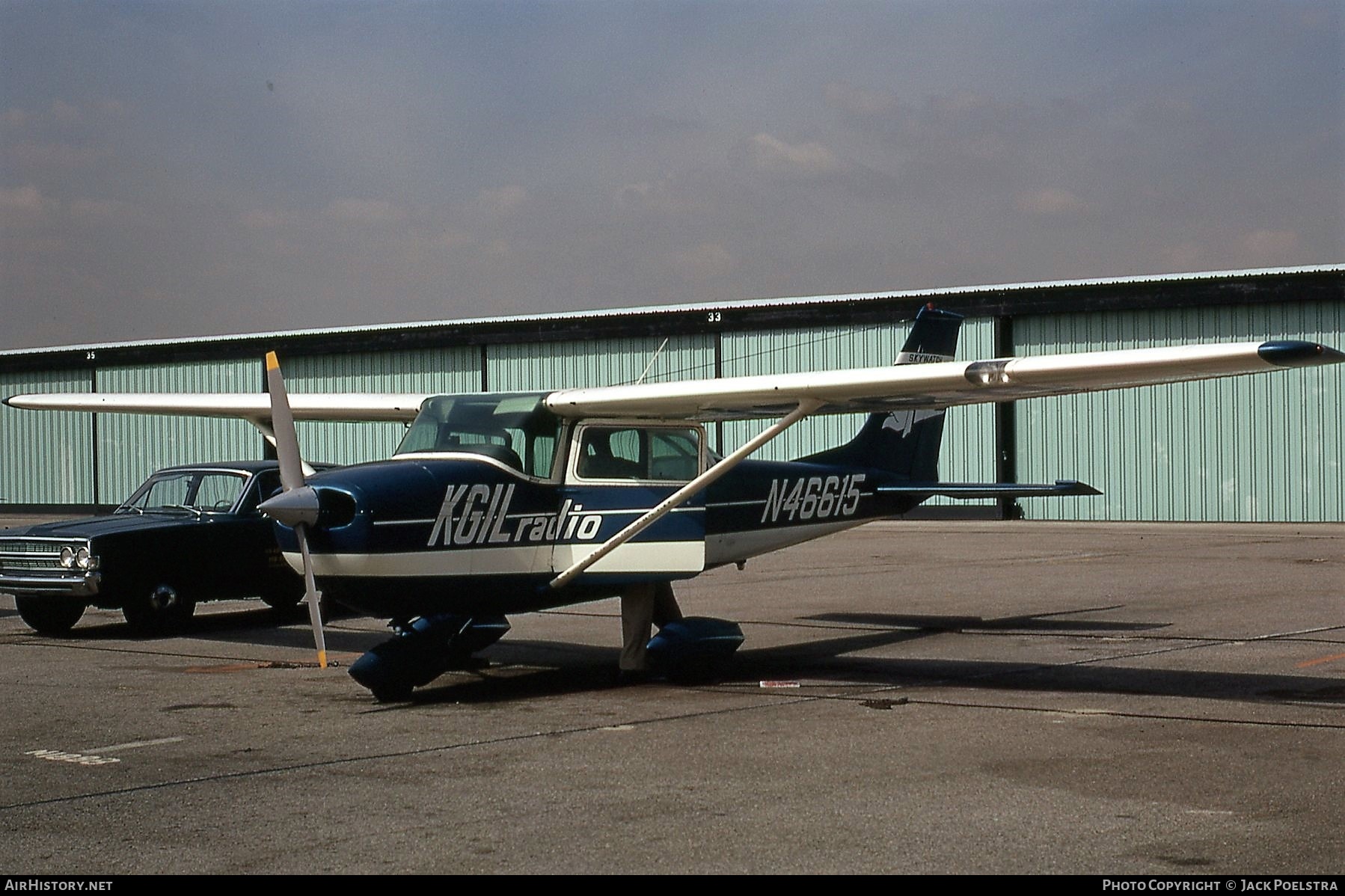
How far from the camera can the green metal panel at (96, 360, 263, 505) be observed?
39.8 meters

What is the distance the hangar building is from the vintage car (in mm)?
9940

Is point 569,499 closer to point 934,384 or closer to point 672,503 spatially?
point 672,503

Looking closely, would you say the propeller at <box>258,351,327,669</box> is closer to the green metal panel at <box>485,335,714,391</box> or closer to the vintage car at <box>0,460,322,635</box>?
the vintage car at <box>0,460,322,635</box>

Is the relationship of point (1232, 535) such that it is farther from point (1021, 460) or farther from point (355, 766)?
point (355, 766)

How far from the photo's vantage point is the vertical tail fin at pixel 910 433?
13.2 m

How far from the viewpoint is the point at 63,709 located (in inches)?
366

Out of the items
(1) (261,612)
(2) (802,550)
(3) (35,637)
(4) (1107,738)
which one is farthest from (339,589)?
(2) (802,550)

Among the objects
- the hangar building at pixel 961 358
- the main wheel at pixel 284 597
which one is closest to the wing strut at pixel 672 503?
the main wheel at pixel 284 597

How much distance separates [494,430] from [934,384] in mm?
3090

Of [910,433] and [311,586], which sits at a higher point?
[910,433]

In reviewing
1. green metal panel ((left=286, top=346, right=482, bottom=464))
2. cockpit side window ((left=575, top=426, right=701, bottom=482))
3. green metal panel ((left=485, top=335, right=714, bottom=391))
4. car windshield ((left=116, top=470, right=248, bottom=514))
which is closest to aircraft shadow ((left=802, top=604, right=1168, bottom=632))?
cockpit side window ((left=575, top=426, right=701, bottom=482))

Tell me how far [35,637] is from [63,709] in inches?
188

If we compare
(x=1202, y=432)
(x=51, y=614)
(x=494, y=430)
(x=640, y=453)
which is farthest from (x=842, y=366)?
(x=494, y=430)

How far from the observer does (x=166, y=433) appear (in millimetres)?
40719
